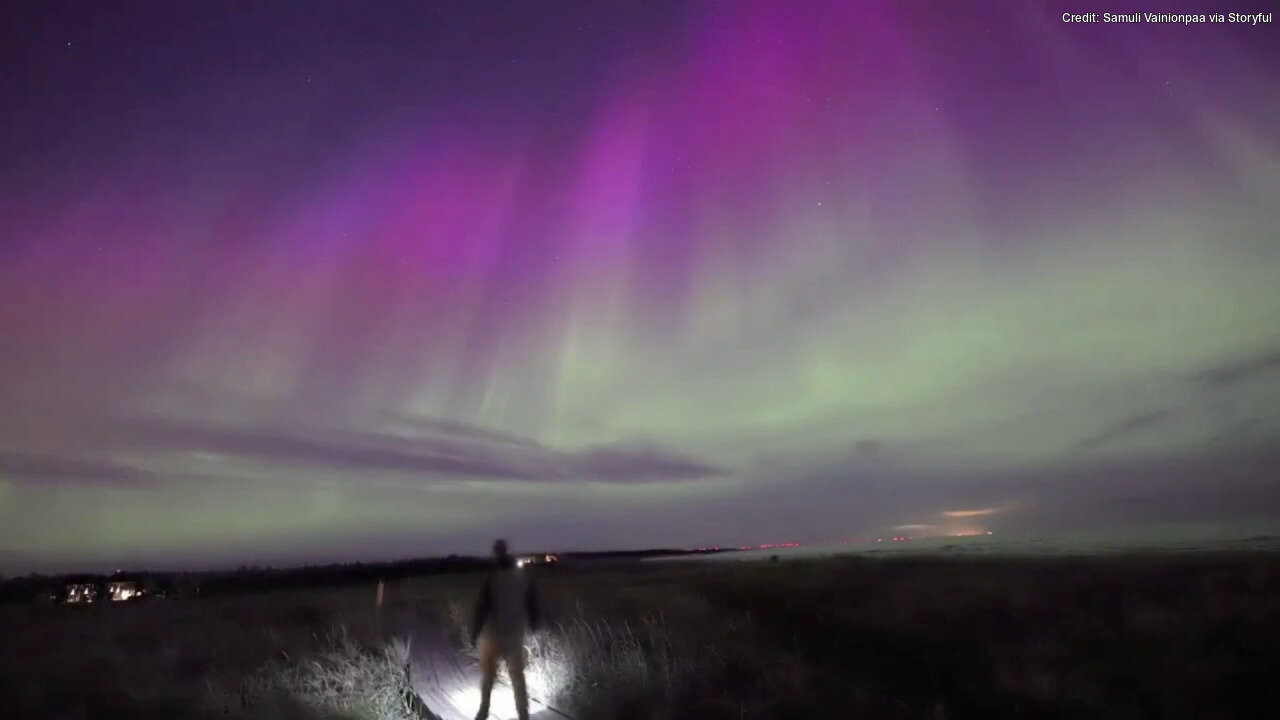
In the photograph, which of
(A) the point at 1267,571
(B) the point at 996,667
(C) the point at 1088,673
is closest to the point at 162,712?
(B) the point at 996,667

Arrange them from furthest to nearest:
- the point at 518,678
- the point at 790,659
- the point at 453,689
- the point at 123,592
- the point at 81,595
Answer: the point at 123,592, the point at 81,595, the point at 790,659, the point at 453,689, the point at 518,678

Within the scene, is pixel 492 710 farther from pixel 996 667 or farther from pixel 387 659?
pixel 996 667

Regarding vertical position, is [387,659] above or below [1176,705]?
above

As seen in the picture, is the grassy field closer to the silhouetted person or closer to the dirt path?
the dirt path

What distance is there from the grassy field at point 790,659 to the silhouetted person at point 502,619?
52.7 inches

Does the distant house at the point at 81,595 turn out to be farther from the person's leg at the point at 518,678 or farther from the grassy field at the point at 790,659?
the person's leg at the point at 518,678

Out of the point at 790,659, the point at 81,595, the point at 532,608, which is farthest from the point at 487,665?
the point at 81,595

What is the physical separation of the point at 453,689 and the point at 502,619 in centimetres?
362

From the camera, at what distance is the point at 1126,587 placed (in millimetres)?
27500

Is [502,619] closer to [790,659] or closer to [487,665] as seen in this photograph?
[487,665]

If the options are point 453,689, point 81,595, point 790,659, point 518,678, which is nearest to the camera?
point 518,678

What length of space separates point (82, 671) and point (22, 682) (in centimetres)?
161

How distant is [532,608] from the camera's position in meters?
11.0

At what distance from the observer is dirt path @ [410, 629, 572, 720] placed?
38.3ft
